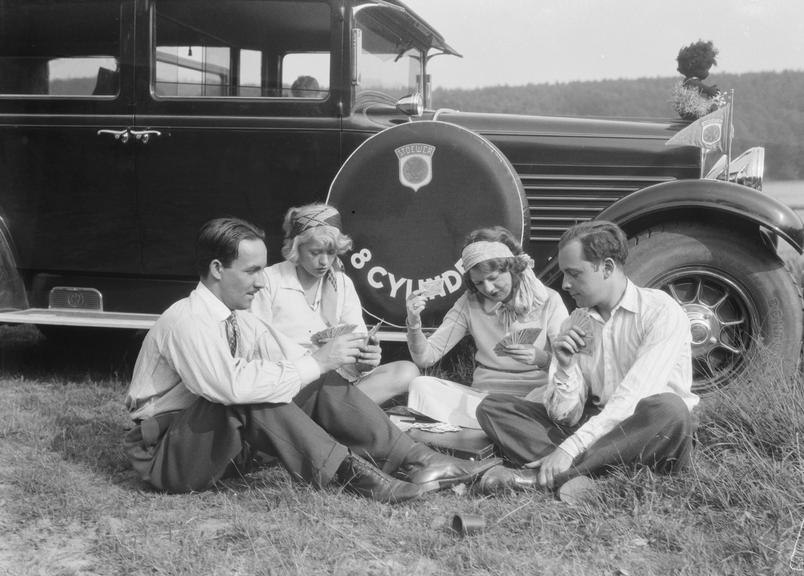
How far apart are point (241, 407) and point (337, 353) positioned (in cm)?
38

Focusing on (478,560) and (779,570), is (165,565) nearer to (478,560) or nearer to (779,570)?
(478,560)

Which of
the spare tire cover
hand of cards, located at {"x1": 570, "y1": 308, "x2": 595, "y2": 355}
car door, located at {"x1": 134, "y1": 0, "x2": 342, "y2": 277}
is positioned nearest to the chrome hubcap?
the spare tire cover

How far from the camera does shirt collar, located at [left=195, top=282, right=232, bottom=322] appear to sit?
115 inches

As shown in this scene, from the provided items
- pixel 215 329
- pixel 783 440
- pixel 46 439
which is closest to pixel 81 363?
pixel 46 439

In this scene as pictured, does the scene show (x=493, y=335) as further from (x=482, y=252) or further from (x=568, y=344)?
(x=568, y=344)

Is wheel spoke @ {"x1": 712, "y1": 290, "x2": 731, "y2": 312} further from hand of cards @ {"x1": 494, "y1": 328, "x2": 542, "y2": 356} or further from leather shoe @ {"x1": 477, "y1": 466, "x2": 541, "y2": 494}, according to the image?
leather shoe @ {"x1": 477, "y1": 466, "x2": 541, "y2": 494}

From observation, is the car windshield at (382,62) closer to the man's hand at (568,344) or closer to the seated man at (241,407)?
the seated man at (241,407)

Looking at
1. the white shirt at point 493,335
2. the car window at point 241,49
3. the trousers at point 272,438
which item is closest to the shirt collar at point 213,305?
the trousers at point 272,438

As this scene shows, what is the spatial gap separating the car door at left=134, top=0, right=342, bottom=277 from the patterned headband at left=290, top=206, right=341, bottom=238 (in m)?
0.75

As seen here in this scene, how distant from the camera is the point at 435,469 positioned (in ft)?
9.70

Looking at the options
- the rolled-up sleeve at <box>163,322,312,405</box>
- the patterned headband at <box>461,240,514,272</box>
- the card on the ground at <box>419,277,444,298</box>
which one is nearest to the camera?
the rolled-up sleeve at <box>163,322,312,405</box>

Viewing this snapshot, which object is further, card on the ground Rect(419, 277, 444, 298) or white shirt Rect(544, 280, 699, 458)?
card on the ground Rect(419, 277, 444, 298)

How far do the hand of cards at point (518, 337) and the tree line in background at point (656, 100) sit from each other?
76.9 ft

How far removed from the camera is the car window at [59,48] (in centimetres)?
453
